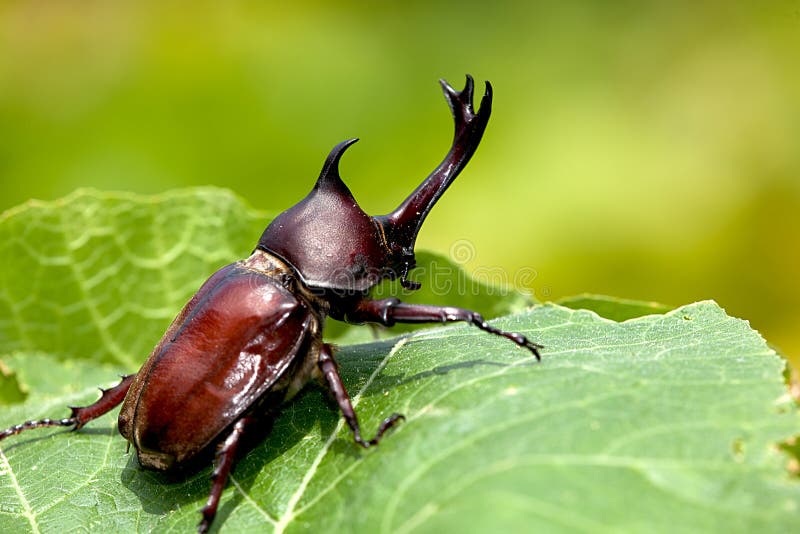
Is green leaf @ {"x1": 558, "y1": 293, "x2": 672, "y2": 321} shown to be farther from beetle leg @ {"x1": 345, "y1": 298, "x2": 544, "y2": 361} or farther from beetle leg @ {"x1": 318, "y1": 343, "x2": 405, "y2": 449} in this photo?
beetle leg @ {"x1": 318, "y1": 343, "x2": 405, "y2": 449}

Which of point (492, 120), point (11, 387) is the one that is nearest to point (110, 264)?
point (11, 387)

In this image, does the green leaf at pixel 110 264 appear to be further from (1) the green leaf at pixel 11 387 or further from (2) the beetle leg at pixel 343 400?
(2) the beetle leg at pixel 343 400

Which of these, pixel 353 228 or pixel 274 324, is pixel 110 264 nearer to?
pixel 353 228

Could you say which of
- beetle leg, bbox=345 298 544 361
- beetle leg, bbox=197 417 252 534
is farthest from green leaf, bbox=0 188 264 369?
beetle leg, bbox=197 417 252 534

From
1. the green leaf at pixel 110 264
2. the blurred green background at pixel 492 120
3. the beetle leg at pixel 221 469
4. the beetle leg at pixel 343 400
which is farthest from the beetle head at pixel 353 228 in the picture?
the blurred green background at pixel 492 120

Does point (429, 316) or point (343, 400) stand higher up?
point (429, 316)

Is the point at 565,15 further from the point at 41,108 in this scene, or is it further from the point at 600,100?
the point at 41,108

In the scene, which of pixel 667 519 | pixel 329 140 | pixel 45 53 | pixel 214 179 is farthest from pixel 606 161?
pixel 45 53
